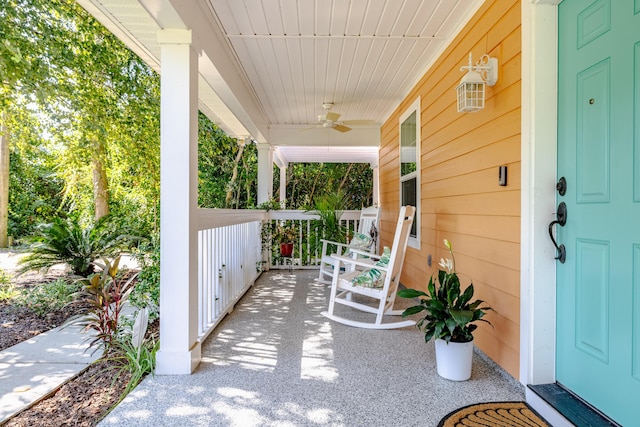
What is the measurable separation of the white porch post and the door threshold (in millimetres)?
1964

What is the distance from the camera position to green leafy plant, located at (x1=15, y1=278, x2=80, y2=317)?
4.04 metres

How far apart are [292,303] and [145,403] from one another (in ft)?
7.26

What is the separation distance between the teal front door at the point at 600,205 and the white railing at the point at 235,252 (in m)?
2.28

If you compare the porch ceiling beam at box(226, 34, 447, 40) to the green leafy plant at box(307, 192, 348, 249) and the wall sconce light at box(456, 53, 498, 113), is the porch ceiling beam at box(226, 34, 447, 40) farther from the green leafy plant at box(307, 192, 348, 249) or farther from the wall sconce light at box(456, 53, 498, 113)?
the green leafy plant at box(307, 192, 348, 249)

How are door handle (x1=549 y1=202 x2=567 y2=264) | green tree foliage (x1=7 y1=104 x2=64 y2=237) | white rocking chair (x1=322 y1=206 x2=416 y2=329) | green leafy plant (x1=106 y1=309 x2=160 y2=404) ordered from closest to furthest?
door handle (x1=549 y1=202 x2=567 y2=264) → green leafy plant (x1=106 y1=309 x2=160 y2=404) → white rocking chair (x1=322 y1=206 x2=416 y2=329) → green tree foliage (x1=7 y1=104 x2=64 y2=237)

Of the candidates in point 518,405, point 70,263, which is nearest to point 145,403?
point 518,405

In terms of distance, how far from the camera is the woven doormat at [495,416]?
5.69ft

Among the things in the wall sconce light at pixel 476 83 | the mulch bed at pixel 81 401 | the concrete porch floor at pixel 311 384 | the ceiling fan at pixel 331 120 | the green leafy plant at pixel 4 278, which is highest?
the ceiling fan at pixel 331 120

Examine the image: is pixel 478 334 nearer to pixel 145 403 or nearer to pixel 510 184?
pixel 510 184

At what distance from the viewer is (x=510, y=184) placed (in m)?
2.15

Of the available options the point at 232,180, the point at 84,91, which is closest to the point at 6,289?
the point at 84,91

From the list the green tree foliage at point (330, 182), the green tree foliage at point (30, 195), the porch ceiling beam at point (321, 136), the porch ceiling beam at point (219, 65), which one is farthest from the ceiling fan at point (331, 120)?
the green tree foliage at point (30, 195)

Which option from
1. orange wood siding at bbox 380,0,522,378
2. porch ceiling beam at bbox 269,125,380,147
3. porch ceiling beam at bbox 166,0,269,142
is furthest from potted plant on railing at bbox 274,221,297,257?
orange wood siding at bbox 380,0,522,378

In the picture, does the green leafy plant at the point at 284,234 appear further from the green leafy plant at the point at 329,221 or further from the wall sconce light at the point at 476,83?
the wall sconce light at the point at 476,83
